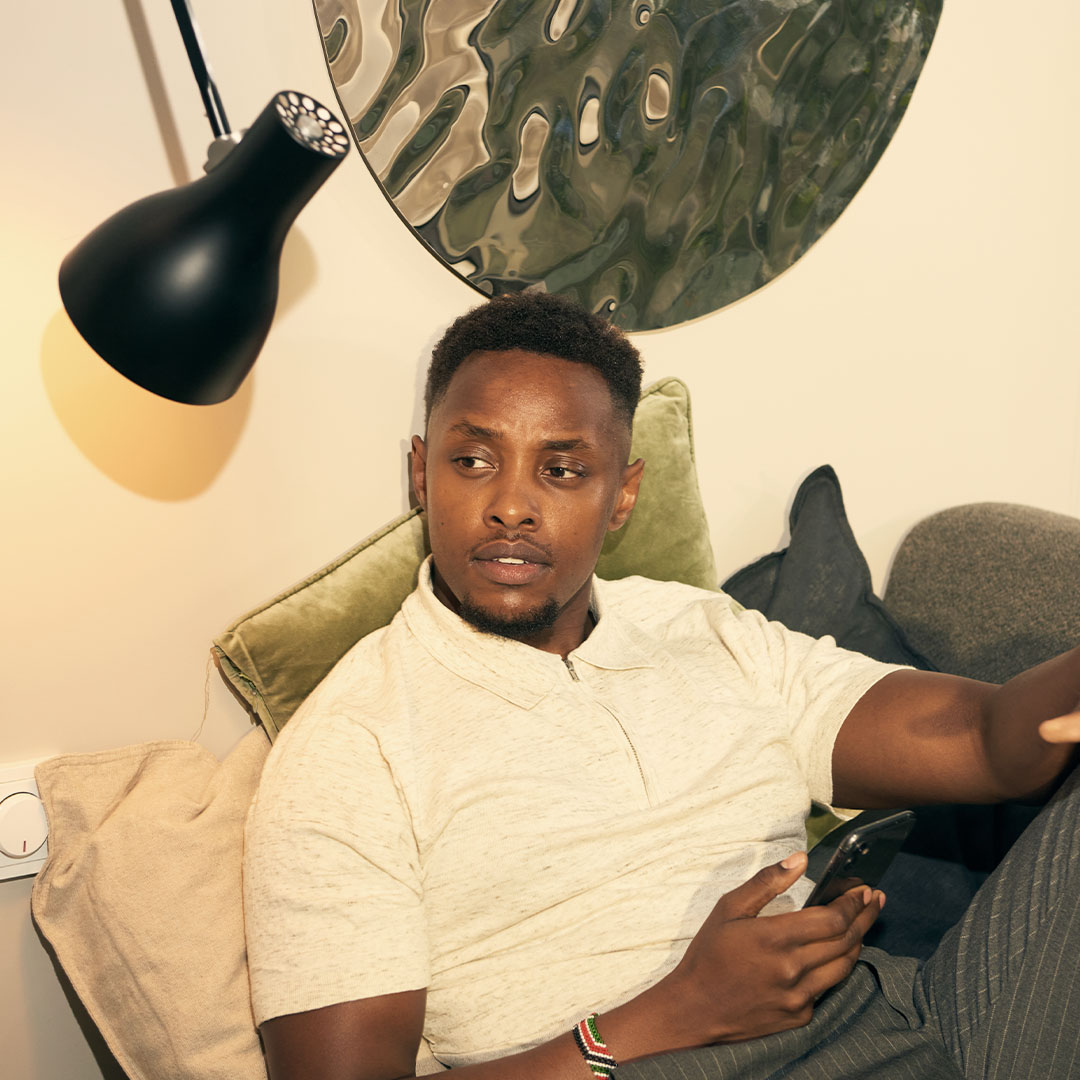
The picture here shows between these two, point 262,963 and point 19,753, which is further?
point 19,753

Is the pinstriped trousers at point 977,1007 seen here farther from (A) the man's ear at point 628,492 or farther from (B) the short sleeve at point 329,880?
(A) the man's ear at point 628,492

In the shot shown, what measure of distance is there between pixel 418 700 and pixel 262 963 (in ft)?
1.01

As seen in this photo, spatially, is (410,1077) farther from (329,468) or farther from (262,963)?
(329,468)

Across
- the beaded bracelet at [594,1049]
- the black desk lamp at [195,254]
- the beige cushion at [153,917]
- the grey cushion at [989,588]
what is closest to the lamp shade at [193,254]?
the black desk lamp at [195,254]

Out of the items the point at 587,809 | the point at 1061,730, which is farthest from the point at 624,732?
the point at 1061,730

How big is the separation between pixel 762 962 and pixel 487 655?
0.43 m

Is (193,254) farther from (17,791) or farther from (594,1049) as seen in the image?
(594,1049)

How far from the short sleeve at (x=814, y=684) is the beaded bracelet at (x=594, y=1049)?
437 millimetres

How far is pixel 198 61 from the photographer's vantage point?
35.6 inches

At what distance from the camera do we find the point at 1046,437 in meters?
1.93

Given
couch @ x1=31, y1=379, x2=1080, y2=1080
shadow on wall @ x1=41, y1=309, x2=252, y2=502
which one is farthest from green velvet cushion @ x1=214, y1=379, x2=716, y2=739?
shadow on wall @ x1=41, y1=309, x2=252, y2=502

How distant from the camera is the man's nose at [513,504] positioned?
106 centimetres

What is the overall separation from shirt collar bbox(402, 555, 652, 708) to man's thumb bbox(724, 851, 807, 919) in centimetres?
30

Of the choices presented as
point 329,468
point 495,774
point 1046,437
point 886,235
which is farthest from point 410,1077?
point 1046,437
